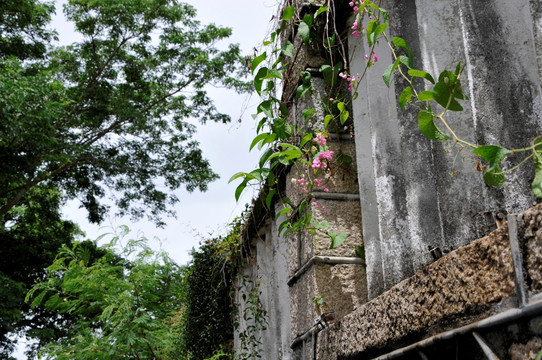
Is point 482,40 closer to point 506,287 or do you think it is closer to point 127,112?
point 506,287

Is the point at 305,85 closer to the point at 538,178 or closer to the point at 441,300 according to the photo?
the point at 441,300

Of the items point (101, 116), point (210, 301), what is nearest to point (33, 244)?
point (101, 116)

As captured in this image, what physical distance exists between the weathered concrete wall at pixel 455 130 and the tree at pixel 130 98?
36.2 ft

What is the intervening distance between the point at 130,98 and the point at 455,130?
12.8 m

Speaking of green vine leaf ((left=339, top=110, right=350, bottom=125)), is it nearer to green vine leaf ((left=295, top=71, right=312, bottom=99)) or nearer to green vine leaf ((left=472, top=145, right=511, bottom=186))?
green vine leaf ((left=295, top=71, right=312, bottom=99))

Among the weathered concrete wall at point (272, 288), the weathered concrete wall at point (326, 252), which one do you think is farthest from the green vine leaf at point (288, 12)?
the weathered concrete wall at point (272, 288)

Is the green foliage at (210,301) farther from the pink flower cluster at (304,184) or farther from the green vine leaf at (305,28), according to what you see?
the green vine leaf at (305,28)

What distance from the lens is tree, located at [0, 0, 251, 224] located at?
13.5 m

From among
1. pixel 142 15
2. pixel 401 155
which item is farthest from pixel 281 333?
pixel 142 15

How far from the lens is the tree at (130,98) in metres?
13.5

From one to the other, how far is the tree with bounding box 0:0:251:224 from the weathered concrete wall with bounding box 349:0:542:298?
1104 cm

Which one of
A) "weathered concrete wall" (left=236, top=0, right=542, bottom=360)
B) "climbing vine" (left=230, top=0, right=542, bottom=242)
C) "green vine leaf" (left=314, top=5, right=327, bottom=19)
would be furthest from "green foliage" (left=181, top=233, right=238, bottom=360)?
"green vine leaf" (left=314, top=5, right=327, bottom=19)

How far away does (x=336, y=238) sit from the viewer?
2438 mm

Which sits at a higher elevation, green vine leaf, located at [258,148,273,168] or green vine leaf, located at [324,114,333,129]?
green vine leaf, located at [324,114,333,129]
